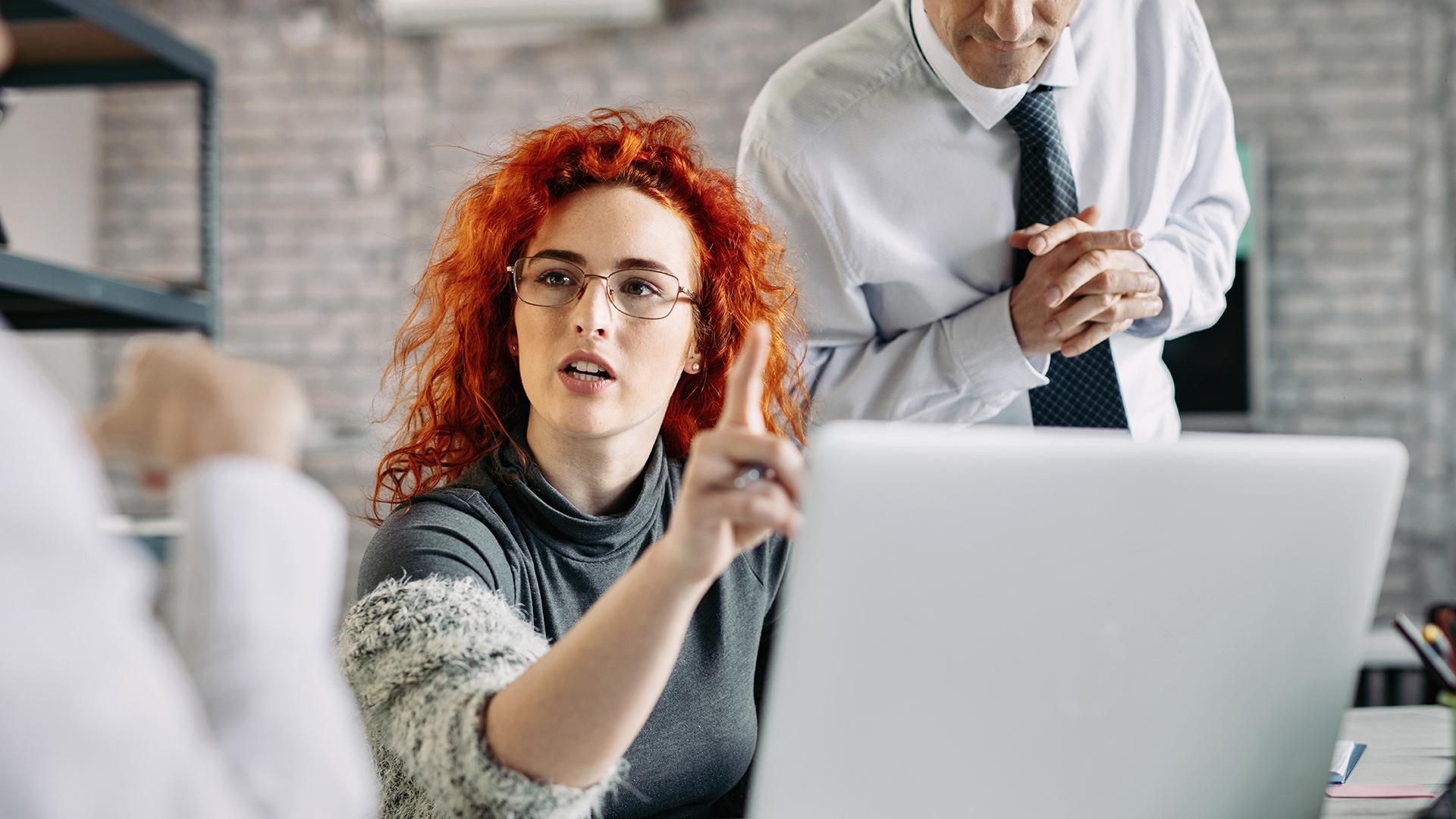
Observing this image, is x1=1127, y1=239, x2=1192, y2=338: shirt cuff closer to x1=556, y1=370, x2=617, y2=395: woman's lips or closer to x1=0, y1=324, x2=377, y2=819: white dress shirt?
x1=556, y1=370, x2=617, y2=395: woman's lips

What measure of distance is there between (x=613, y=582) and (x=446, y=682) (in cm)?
37

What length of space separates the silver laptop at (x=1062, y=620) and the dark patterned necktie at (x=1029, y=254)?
833 mm

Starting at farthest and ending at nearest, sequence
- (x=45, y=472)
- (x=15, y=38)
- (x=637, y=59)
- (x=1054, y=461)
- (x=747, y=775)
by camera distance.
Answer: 1. (x=637, y=59)
2. (x=15, y=38)
3. (x=747, y=775)
4. (x=1054, y=461)
5. (x=45, y=472)

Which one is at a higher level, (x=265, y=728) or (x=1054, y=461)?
(x=1054, y=461)

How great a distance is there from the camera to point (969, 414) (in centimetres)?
157

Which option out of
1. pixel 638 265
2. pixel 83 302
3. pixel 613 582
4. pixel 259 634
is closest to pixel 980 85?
pixel 638 265

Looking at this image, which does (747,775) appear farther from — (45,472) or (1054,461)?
(45,472)

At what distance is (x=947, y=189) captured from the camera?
5.01 ft

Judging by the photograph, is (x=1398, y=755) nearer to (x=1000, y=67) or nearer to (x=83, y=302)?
(x=1000, y=67)

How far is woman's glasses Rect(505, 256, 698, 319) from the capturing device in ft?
4.04

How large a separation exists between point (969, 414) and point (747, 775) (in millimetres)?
553

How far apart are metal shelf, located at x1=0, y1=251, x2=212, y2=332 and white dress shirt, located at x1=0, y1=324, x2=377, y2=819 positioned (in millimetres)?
1521

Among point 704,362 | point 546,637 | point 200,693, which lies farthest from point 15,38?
point 200,693

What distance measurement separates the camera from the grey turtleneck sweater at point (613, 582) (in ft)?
3.39
